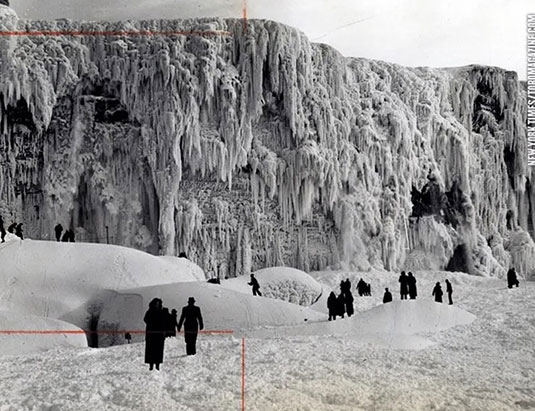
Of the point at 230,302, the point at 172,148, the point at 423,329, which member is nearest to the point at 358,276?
the point at 172,148

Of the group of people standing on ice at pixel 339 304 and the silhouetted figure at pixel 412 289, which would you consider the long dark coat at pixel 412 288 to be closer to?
the silhouetted figure at pixel 412 289

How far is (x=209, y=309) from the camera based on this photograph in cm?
1009

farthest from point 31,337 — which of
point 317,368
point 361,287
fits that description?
point 361,287

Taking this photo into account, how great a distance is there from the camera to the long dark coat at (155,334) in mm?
5121

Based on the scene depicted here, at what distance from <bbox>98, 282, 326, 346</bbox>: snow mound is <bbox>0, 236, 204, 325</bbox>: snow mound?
0.78 meters

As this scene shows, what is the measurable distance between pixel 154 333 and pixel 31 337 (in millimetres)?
3939

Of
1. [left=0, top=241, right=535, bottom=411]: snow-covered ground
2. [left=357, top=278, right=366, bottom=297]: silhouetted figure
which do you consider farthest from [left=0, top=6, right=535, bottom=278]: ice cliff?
[left=0, top=241, right=535, bottom=411]: snow-covered ground

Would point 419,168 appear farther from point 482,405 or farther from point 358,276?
point 482,405

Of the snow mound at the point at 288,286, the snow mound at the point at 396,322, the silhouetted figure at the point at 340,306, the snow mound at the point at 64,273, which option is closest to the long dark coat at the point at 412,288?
the silhouetted figure at the point at 340,306

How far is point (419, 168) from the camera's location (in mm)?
22078

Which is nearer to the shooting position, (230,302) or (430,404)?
Answer: (430,404)

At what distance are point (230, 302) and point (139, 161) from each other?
1062 centimetres

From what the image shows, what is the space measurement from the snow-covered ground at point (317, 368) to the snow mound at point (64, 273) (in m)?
2.29

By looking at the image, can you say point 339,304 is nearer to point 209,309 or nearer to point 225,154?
point 209,309
